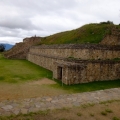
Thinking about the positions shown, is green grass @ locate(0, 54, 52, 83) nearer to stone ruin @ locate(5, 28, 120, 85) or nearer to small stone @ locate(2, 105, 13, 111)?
stone ruin @ locate(5, 28, 120, 85)

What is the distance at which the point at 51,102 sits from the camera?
8805mm

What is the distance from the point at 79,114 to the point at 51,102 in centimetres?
190

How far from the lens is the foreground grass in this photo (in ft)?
23.0

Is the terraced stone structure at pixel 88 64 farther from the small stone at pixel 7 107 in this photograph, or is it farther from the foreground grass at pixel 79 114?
the small stone at pixel 7 107

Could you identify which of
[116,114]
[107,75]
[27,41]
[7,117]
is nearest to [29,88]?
[7,117]

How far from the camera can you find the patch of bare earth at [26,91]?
9.80 meters

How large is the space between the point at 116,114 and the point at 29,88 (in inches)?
237

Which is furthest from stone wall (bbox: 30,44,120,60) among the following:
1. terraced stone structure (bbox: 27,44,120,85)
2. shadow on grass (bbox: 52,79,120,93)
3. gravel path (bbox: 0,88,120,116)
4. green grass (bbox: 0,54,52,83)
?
gravel path (bbox: 0,88,120,116)

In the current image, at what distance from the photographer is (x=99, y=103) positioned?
29.5ft

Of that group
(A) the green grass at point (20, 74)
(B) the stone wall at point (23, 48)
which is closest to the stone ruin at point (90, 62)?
(A) the green grass at point (20, 74)

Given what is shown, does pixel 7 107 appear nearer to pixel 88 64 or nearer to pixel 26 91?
pixel 26 91

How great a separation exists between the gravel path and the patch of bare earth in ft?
2.75

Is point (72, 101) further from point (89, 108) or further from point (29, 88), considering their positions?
point (29, 88)

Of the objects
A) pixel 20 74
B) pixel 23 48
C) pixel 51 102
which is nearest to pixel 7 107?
pixel 51 102
